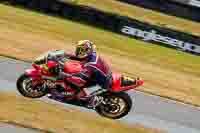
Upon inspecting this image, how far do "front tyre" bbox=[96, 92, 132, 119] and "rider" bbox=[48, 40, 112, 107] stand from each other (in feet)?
1.12

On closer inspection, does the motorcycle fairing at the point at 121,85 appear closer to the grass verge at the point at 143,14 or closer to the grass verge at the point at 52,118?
the grass verge at the point at 52,118

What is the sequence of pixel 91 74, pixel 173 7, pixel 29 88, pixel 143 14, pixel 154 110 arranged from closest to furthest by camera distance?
1. pixel 91 74
2. pixel 29 88
3. pixel 154 110
4. pixel 143 14
5. pixel 173 7

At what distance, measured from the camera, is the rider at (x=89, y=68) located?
40.6ft

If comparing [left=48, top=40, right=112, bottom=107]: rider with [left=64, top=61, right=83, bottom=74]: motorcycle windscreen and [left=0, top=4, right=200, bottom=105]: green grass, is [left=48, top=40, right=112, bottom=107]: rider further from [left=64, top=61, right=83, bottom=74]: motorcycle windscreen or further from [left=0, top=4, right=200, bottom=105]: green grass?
[left=0, top=4, right=200, bottom=105]: green grass

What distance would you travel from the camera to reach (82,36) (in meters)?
23.9

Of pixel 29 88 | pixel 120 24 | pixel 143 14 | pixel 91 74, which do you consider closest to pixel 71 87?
Result: pixel 91 74

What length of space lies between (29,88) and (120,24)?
1241cm

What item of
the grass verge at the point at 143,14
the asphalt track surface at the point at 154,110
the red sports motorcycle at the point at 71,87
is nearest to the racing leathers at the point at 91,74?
the red sports motorcycle at the point at 71,87

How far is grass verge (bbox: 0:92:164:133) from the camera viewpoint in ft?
39.9

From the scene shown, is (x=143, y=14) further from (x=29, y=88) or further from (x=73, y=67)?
(x=29, y=88)

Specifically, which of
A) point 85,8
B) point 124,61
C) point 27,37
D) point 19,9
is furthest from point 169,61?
point 19,9

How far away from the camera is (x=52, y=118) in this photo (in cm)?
1261

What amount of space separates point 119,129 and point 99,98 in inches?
35.4

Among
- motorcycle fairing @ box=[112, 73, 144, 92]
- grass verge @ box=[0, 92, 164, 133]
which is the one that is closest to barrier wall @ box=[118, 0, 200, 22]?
grass verge @ box=[0, 92, 164, 133]
